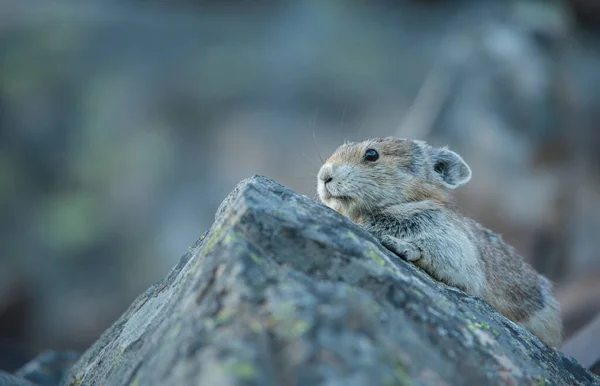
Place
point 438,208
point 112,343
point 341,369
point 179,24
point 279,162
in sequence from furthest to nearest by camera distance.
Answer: point 179,24 → point 279,162 → point 438,208 → point 112,343 → point 341,369

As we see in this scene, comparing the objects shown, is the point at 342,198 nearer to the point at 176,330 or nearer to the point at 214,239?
the point at 214,239

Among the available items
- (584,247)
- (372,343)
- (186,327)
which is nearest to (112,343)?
(186,327)

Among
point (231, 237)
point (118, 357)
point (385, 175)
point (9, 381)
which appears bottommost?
point (9, 381)

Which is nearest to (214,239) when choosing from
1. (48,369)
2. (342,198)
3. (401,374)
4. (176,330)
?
(176,330)

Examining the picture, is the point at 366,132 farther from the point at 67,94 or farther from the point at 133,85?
the point at 67,94

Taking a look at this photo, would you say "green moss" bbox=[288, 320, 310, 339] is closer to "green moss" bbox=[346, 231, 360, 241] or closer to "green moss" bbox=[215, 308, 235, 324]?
"green moss" bbox=[215, 308, 235, 324]

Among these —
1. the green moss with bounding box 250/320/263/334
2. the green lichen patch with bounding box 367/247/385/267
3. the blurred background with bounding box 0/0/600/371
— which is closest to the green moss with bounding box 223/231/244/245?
the green moss with bounding box 250/320/263/334

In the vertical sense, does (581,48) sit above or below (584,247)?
above
